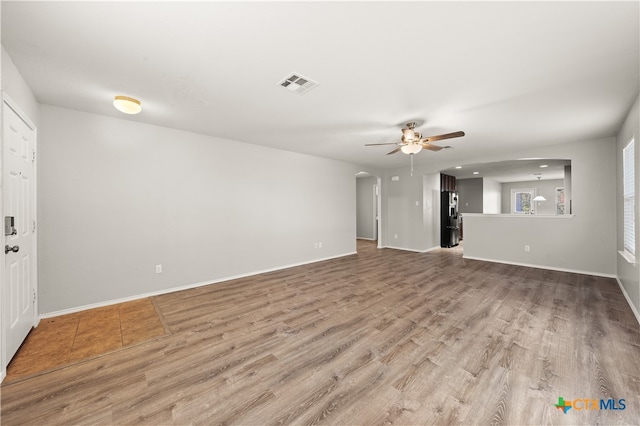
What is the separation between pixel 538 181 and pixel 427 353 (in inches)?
496

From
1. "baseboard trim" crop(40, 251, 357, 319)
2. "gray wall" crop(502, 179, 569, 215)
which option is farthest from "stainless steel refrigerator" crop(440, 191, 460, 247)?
"gray wall" crop(502, 179, 569, 215)

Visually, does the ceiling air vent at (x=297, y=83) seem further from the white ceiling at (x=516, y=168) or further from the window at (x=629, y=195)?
the white ceiling at (x=516, y=168)

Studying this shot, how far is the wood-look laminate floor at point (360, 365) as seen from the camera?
5.24 ft

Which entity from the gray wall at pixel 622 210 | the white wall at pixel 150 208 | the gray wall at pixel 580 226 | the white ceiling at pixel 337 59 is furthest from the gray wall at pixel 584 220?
the white wall at pixel 150 208

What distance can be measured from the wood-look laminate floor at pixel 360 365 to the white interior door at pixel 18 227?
691 mm

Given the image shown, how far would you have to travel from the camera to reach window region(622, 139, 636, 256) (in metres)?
3.20

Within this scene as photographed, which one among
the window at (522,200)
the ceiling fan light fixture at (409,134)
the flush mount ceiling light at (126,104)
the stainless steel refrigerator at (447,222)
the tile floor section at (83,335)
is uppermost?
the flush mount ceiling light at (126,104)

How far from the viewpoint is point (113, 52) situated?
2.02 meters

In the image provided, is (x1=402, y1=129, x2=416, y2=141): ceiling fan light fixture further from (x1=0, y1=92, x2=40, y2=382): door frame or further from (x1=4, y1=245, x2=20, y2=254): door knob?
(x1=4, y1=245, x2=20, y2=254): door knob

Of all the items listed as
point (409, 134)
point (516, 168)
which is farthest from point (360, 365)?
point (516, 168)

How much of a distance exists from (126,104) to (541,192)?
14.6 metres

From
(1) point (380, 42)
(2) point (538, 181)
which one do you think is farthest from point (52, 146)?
(2) point (538, 181)

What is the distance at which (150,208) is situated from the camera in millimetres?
3721

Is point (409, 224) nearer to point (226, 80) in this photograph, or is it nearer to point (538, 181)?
point (226, 80)
